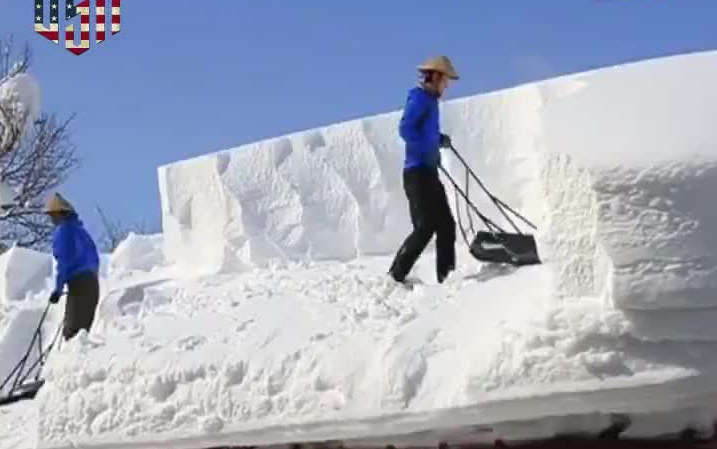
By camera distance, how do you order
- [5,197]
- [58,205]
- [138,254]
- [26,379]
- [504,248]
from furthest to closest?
1. [5,197]
2. [138,254]
3. [26,379]
4. [58,205]
5. [504,248]

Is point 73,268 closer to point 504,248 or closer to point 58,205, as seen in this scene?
point 58,205

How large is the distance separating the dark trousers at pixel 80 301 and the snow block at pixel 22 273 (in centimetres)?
419

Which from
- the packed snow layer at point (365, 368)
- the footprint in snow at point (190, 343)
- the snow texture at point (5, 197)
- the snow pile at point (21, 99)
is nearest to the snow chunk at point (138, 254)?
the packed snow layer at point (365, 368)

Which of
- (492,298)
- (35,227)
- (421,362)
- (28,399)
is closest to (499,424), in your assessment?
(421,362)

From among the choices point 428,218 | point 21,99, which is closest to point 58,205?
point 428,218

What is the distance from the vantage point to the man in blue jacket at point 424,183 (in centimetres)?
656

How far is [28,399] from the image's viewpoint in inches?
339

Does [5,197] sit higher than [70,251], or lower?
higher

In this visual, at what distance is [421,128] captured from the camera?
6633 mm

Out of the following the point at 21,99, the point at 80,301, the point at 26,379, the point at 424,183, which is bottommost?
the point at 26,379

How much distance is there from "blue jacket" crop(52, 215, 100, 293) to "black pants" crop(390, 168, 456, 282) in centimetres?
345

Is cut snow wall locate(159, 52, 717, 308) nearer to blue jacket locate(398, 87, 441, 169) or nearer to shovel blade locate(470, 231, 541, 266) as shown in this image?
shovel blade locate(470, 231, 541, 266)

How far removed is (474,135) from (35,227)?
17784 millimetres

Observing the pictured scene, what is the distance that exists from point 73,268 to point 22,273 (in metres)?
4.73
